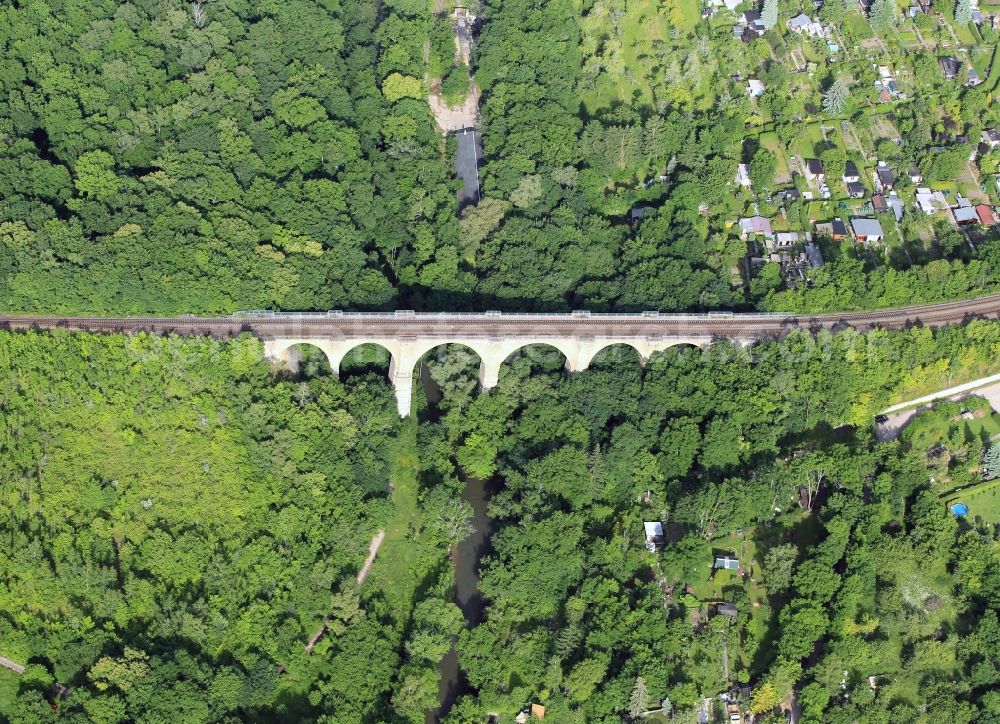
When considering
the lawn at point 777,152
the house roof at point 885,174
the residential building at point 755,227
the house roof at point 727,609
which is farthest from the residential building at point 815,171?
the house roof at point 727,609

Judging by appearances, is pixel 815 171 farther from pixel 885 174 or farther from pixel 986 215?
pixel 986 215

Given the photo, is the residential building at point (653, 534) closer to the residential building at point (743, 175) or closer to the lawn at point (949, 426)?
the lawn at point (949, 426)

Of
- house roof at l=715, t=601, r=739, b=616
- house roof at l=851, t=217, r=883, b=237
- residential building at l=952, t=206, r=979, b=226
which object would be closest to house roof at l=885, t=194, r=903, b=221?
house roof at l=851, t=217, r=883, b=237

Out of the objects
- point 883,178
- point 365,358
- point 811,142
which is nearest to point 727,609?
point 365,358

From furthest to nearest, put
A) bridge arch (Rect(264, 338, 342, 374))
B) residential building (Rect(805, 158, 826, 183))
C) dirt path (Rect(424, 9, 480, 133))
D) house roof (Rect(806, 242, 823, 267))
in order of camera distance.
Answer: dirt path (Rect(424, 9, 480, 133))
residential building (Rect(805, 158, 826, 183))
house roof (Rect(806, 242, 823, 267))
bridge arch (Rect(264, 338, 342, 374))

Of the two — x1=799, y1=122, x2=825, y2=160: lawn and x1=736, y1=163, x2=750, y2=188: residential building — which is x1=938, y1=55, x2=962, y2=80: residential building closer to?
x1=799, y1=122, x2=825, y2=160: lawn
